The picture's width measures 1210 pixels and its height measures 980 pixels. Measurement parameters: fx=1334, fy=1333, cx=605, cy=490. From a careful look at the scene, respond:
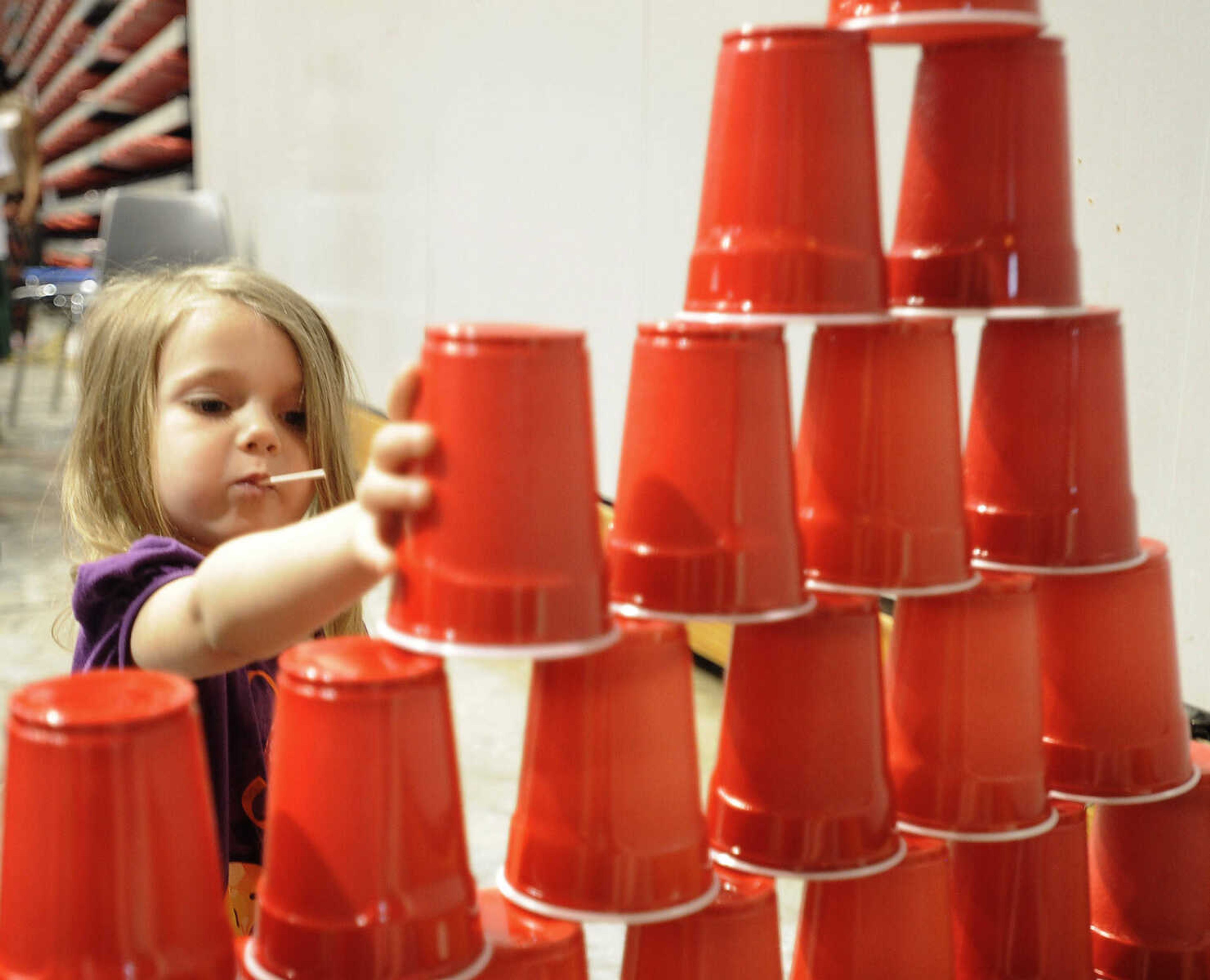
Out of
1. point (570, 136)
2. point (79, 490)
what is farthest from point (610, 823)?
point (570, 136)

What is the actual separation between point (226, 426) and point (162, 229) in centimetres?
426

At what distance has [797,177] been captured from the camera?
87 centimetres

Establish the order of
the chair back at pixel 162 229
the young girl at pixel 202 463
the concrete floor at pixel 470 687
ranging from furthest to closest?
the chair back at pixel 162 229
the concrete floor at pixel 470 687
the young girl at pixel 202 463

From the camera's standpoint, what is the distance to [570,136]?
2883 millimetres

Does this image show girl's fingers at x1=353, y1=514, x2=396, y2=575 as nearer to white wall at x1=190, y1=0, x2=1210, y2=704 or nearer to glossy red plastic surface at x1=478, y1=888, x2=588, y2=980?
glossy red plastic surface at x1=478, y1=888, x2=588, y2=980

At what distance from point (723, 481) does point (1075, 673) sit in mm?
421

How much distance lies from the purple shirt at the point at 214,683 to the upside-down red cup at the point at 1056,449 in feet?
1.91

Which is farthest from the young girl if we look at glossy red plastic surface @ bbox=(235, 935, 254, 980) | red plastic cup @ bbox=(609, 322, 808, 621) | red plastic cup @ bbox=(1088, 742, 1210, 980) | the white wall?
the white wall

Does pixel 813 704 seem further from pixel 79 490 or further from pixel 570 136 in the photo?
pixel 570 136

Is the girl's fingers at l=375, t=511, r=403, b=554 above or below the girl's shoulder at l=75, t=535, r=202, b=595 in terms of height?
above

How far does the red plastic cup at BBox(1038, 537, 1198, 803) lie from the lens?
1.06 m

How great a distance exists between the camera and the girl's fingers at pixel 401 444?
0.72 m

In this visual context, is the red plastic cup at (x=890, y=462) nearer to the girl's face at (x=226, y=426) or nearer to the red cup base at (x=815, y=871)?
the red cup base at (x=815, y=871)

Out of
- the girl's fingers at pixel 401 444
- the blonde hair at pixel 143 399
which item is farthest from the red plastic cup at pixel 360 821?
the blonde hair at pixel 143 399
